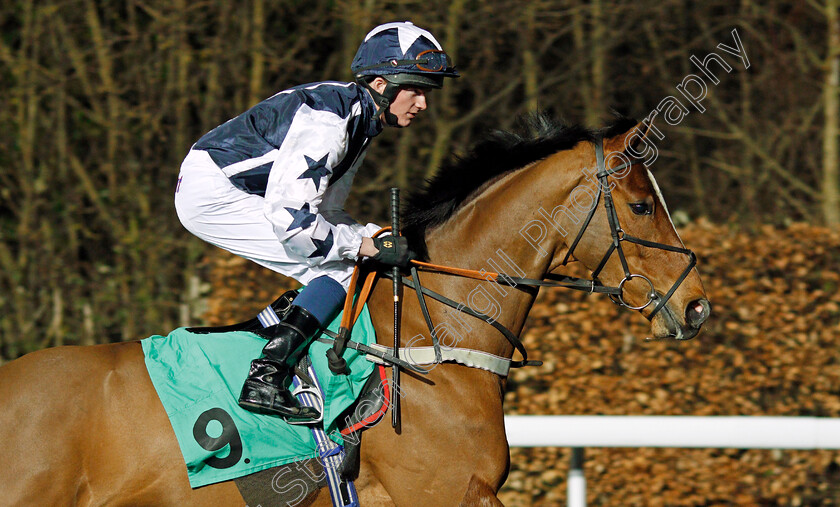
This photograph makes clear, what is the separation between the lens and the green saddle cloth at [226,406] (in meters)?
2.70

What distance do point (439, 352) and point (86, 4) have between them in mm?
5687

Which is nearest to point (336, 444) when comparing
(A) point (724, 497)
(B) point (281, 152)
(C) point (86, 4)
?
(B) point (281, 152)

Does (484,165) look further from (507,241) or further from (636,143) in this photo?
(636,143)

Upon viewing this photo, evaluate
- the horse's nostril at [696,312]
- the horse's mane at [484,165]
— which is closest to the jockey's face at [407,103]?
the horse's mane at [484,165]

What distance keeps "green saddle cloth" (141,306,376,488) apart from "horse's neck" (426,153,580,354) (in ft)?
1.61

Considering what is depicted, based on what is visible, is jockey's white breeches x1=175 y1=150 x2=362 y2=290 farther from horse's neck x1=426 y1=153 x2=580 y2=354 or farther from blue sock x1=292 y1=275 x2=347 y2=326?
horse's neck x1=426 y1=153 x2=580 y2=354

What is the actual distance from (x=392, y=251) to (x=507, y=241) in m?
0.43

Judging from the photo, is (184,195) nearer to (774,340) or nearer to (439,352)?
(439,352)

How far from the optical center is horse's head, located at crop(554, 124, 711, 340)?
2814mm

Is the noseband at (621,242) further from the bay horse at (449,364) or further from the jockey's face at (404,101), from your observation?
the jockey's face at (404,101)

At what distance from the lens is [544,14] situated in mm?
6949

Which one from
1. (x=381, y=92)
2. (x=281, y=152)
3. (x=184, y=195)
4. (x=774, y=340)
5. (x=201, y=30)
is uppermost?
(x=201, y=30)

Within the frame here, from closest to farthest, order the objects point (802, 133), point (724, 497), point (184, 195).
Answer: point (184, 195) → point (724, 497) → point (802, 133)

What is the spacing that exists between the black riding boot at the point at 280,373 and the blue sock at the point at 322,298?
0.03 meters
